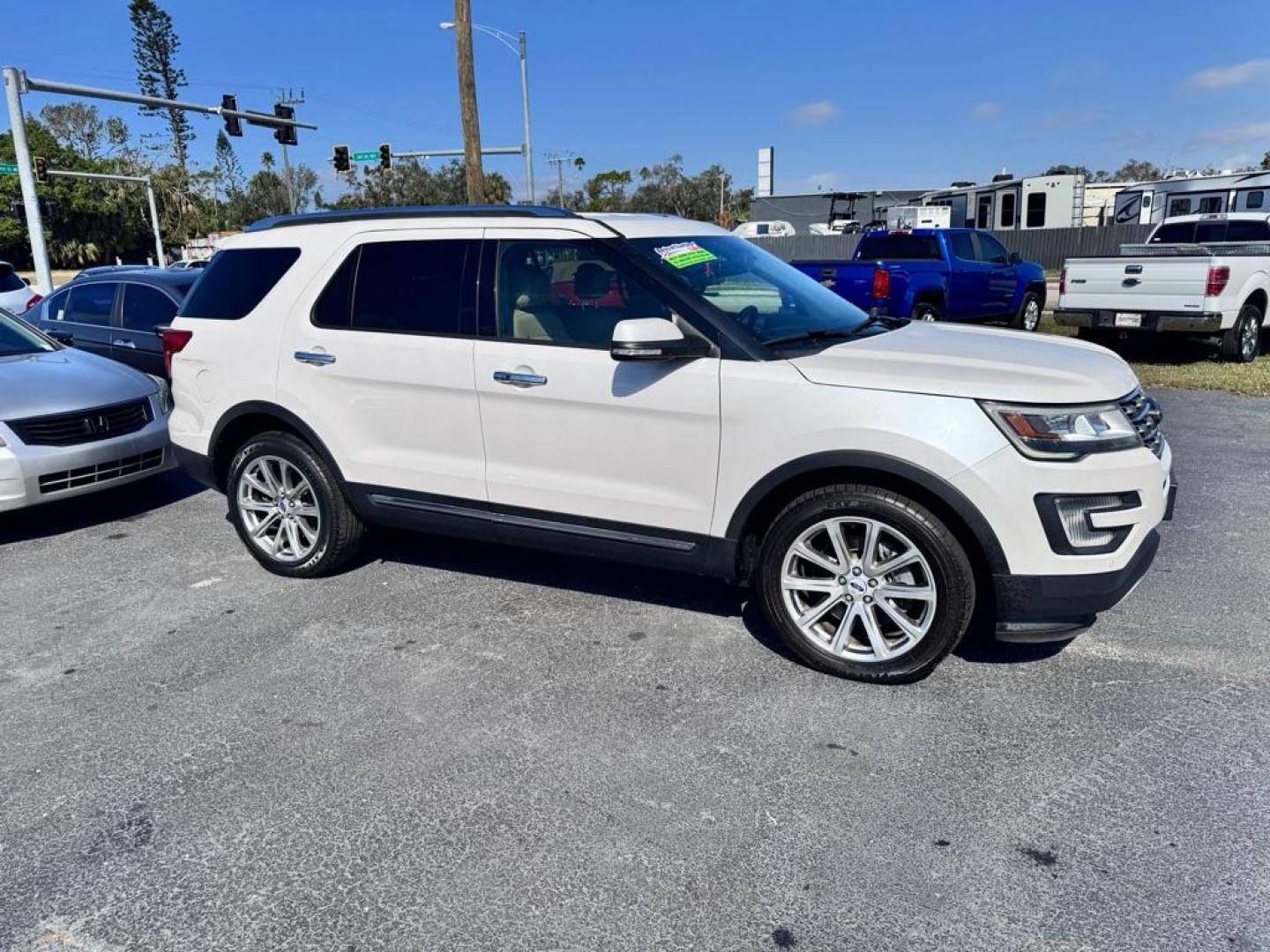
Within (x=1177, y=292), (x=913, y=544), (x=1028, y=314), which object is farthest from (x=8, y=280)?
(x=1028, y=314)

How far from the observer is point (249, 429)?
17.1 feet

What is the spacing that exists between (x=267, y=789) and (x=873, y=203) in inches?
1559

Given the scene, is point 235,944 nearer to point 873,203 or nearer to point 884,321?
point 884,321

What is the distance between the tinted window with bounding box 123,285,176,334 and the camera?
347 inches

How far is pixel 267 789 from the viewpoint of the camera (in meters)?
3.17

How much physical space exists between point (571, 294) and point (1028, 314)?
15.1 m

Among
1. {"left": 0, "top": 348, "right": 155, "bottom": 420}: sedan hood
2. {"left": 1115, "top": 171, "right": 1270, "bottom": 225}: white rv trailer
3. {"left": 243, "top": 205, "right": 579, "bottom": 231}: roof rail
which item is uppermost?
{"left": 1115, "top": 171, "right": 1270, "bottom": 225}: white rv trailer

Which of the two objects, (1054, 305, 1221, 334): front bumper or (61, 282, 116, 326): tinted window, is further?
(1054, 305, 1221, 334): front bumper

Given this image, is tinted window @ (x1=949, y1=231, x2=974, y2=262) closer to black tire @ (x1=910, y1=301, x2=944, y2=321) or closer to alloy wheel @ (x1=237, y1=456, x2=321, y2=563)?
black tire @ (x1=910, y1=301, x2=944, y2=321)

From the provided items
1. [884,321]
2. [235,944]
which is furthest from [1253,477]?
[235,944]

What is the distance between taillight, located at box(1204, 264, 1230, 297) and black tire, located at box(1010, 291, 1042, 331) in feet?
18.9

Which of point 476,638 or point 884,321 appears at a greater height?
point 884,321

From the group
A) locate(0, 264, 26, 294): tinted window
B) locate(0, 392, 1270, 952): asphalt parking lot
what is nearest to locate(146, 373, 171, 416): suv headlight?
locate(0, 392, 1270, 952): asphalt parking lot

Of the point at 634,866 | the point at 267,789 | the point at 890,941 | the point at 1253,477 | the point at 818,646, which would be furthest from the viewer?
the point at 1253,477
